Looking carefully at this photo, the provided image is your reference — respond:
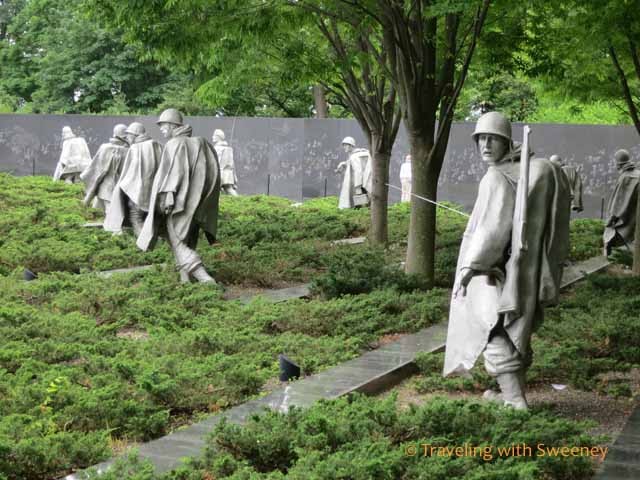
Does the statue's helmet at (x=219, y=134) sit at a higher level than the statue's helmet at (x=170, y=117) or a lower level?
lower

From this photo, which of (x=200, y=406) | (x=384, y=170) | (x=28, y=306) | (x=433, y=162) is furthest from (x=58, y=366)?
(x=384, y=170)

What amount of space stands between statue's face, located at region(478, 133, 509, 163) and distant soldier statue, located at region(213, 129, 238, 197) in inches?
1087

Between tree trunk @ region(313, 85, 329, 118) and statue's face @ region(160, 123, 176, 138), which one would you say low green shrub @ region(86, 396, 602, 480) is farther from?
tree trunk @ region(313, 85, 329, 118)

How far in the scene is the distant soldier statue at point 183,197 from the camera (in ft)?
42.9

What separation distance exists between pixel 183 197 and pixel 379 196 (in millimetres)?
5692

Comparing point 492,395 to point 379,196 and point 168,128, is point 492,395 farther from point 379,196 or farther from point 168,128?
point 379,196

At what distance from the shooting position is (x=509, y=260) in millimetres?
6793

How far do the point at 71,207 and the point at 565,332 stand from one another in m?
15.2

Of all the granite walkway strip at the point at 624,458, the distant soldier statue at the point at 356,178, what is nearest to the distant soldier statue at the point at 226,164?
the distant soldier statue at the point at 356,178

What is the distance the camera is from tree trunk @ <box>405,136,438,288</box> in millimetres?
13148

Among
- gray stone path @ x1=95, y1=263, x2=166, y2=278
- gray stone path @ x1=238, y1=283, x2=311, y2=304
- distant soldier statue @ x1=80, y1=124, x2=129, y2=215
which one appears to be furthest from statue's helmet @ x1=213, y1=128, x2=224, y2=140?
gray stone path @ x1=238, y1=283, x2=311, y2=304

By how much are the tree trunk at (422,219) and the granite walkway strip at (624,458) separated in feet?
21.7

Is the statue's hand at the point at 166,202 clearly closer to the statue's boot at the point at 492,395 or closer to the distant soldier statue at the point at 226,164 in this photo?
the statue's boot at the point at 492,395

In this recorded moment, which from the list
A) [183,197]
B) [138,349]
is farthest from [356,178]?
[138,349]
